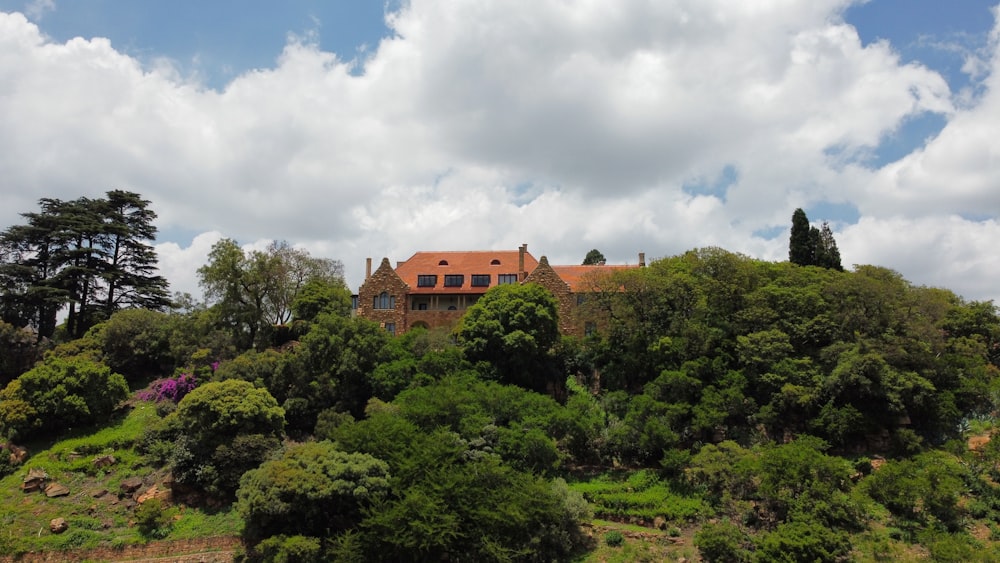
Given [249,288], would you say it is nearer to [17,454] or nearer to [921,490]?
[17,454]

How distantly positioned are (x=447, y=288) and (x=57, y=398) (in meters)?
26.8

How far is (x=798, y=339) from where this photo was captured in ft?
127

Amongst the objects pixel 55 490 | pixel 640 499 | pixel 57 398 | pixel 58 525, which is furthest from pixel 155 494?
pixel 640 499

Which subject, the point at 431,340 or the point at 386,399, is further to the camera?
the point at 431,340

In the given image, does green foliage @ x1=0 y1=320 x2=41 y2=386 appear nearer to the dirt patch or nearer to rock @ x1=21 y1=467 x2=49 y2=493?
rock @ x1=21 y1=467 x2=49 y2=493

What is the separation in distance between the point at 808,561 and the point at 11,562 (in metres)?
33.2

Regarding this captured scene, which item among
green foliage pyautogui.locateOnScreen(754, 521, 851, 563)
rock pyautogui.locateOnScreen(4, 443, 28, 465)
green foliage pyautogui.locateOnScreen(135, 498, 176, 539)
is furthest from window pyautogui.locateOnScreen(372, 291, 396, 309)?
green foliage pyautogui.locateOnScreen(754, 521, 851, 563)

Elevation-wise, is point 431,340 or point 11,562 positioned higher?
point 431,340

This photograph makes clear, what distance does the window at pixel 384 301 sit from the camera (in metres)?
52.7

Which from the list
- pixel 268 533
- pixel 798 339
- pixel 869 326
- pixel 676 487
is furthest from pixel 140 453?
pixel 869 326

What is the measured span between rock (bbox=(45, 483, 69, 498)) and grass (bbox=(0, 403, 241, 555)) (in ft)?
A: 0.64

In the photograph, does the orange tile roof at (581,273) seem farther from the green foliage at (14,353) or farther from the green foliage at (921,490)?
the green foliage at (14,353)

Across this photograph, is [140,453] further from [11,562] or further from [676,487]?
[676,487]

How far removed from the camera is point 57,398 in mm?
37812
